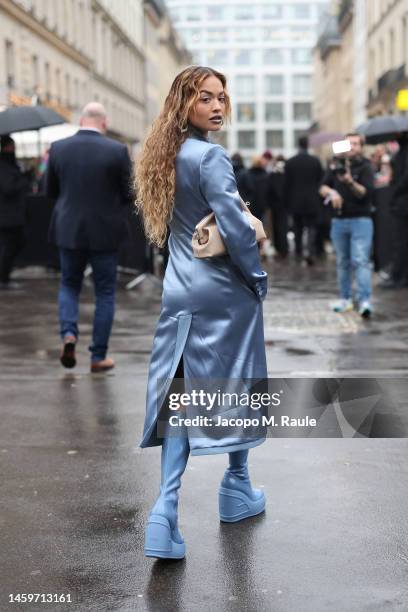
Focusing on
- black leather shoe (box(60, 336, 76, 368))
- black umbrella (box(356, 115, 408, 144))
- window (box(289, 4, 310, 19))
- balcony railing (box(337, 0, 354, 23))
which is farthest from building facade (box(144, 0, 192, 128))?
window (box(289, 4, 310, 19))

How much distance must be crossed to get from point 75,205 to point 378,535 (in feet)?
14.2

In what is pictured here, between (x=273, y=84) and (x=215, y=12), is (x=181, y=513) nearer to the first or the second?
(x=273, y=84)

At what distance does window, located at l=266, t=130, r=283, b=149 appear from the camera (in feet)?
513

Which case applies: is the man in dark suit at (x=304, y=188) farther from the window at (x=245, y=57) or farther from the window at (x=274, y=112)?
the window at (x=245, y=57)

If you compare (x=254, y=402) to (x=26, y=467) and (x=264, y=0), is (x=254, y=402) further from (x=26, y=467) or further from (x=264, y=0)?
(x=264, y=0)

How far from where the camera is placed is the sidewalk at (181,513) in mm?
3752

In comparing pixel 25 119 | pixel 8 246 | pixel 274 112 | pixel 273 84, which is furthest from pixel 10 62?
pixel 273 84

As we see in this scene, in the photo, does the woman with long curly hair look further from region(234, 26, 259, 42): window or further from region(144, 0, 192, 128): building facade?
region(234, 26, 259, 42): window

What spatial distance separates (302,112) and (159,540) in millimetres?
155490

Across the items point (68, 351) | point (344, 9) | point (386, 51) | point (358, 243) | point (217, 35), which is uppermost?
point (217, 35)

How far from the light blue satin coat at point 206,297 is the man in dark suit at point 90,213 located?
3844mm

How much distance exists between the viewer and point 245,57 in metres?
163

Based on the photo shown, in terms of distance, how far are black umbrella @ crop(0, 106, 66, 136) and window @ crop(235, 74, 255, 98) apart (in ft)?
485

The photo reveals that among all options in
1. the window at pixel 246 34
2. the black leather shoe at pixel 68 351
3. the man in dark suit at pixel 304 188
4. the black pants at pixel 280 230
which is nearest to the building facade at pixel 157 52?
the black pants at pixel 280 230
